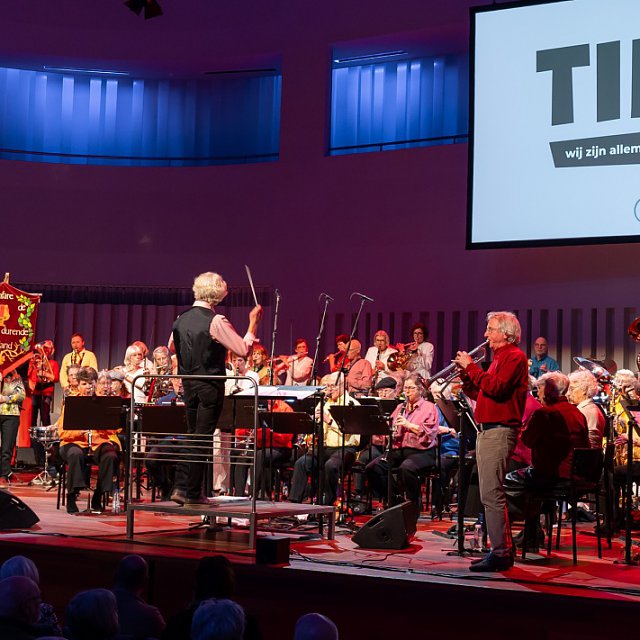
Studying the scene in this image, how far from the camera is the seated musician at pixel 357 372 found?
10.1m

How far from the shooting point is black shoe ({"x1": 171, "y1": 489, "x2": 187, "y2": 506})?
6.10 meters

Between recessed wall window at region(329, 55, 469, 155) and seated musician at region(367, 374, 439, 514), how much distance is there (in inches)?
210

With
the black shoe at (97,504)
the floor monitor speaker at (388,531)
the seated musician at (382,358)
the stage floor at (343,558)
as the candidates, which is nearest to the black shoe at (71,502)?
the black shoe at (97,504)

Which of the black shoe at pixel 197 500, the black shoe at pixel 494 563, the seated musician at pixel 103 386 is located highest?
the seated musician at pixel 103 386

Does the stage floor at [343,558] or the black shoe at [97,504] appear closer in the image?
the stage floor at [343,558]

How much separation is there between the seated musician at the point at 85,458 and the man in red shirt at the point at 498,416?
137 inches

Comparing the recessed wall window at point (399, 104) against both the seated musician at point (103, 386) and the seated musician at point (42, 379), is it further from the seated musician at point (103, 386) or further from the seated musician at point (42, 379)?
the seated musician at point (103, 386)

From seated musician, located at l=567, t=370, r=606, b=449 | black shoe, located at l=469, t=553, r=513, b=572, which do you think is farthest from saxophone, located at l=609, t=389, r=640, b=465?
black shoe, located at l=469, t=553, r=513, b=572

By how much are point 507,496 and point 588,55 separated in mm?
5944

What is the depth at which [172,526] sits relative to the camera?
7.04 metres

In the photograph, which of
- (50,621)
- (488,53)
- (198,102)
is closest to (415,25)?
(488,53)

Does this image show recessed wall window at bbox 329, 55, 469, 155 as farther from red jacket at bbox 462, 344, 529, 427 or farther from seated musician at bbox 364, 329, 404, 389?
red jacket at bbox 462, 344, 529, 427

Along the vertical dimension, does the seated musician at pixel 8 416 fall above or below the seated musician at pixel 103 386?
below

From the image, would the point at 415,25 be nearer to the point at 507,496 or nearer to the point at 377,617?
the point at 507,496
